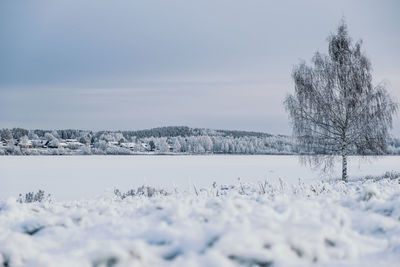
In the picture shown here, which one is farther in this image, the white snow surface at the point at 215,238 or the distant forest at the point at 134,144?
the distant forest at the point at 134,144

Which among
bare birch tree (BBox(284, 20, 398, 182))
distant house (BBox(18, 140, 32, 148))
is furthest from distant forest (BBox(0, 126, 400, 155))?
bare birch tree (BBox(284, 20, 398, 182))

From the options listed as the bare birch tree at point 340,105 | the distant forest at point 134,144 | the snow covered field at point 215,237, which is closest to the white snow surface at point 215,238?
the snow covered field at point 215,237

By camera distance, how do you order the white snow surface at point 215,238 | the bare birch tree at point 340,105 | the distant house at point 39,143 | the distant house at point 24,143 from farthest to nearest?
the distant house at point 39,143
the distant house at point 24,143
the bare birch tree at point 340,105
the white snow surface at point 215,238

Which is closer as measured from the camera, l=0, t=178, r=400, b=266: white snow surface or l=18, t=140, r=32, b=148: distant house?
l=0, t=178, r=400, b=266: white snow surface

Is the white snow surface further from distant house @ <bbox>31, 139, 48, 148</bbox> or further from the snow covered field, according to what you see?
distant house @ <bbox>31, 139, 48, 148</bbox>

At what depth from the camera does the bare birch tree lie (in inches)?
817

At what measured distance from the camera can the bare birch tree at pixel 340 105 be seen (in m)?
20.8

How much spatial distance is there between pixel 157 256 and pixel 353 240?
1.53 metres

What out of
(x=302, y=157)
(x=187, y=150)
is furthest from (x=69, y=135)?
(x=302, y=157)

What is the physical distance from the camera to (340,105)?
2116cm

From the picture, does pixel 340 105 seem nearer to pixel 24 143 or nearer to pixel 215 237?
pixel 215 237

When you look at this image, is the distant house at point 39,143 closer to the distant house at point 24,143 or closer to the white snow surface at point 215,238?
the distant house at point 24,143

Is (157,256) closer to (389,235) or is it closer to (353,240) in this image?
(353,240)

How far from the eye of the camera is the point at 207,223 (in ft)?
10.7
